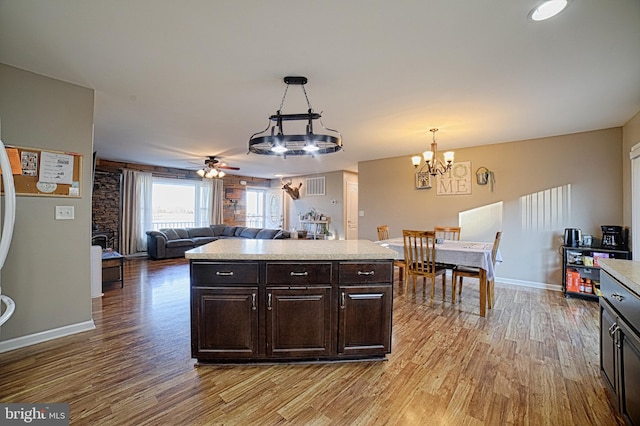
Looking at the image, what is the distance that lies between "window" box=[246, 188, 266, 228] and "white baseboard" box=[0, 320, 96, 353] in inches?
292

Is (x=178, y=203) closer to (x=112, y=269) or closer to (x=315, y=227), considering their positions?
(x=315, y=227)

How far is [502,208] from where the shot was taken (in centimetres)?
494

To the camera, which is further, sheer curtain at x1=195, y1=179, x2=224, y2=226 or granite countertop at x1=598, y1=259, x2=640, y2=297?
sheer curtain at x1=195, y1=179, x2=224, y2=226

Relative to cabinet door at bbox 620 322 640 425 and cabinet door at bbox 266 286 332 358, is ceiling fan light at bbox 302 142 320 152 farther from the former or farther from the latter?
cabinet door at bbox 620 322 640 425

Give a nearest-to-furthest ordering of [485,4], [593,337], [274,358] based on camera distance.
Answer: [485,4] < [274,358] < [593,337]

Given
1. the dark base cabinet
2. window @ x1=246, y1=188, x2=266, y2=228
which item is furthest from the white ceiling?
window @ x1=246, y1=188, x2=266, y2=228

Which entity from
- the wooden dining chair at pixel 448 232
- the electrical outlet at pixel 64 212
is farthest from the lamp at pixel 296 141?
the wooden dining chair at pixel 448 232

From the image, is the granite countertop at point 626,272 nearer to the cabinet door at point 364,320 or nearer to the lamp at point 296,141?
the cabinet door at point 364,320

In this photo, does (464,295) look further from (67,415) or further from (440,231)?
(67,415)

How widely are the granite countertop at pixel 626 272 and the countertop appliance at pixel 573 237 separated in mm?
2725

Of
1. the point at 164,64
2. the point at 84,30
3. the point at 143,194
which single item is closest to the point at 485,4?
the point at 164,64

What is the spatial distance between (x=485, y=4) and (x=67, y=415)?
3.43m

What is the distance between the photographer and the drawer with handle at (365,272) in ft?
7.32

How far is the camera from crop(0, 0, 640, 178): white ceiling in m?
1.75
